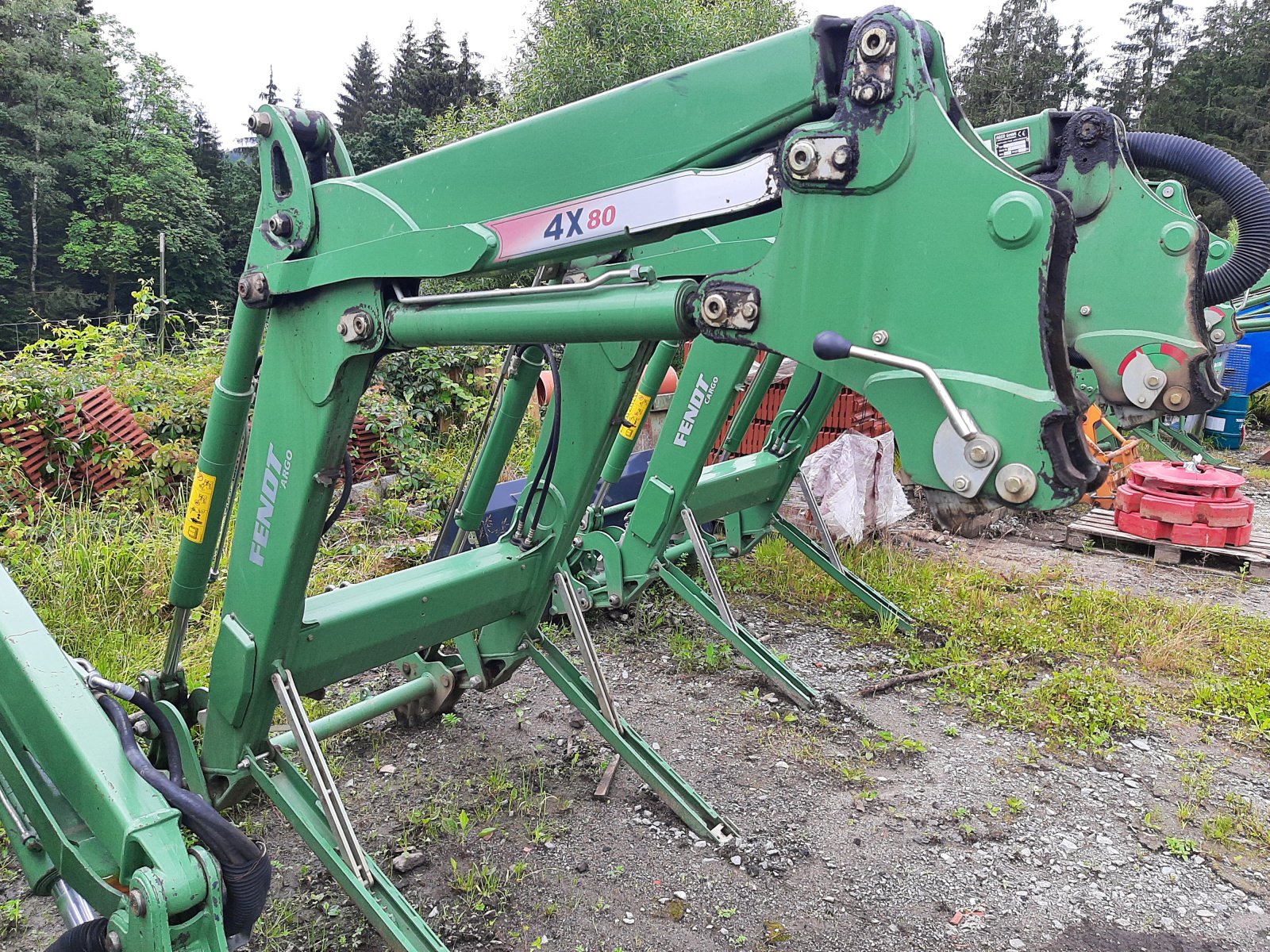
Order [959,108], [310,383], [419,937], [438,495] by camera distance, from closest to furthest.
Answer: [959,108] → [310,383] → [419,937] → [438,495]

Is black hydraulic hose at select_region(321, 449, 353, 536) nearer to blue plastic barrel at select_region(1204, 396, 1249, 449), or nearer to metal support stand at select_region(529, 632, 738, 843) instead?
metal support stand at select_region(529, 632, 738, 843)

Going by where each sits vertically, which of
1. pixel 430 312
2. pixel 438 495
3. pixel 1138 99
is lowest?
pixel 438 495

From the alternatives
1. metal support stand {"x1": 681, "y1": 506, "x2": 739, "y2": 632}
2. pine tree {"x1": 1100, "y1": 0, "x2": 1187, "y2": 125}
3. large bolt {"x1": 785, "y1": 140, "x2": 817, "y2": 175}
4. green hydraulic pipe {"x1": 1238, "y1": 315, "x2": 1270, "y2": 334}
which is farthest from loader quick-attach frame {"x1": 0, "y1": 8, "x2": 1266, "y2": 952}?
pine tree {"x1": 1100, "y1": 0, "x2": 1187, "y2": 125}

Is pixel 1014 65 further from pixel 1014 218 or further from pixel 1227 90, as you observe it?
pixel 1014 218

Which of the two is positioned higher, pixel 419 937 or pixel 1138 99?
pixel 1138 99

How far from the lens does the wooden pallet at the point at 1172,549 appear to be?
601 centimetres

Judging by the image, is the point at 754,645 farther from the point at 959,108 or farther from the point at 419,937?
the point at 959,108

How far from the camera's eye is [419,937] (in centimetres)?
221

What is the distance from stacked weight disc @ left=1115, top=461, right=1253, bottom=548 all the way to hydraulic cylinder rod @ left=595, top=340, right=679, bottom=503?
4.32 meters

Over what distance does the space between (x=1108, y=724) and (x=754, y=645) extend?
163 cm

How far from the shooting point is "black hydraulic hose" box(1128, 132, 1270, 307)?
11.3ft

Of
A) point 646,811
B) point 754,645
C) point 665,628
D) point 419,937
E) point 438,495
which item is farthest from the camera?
point 438,495

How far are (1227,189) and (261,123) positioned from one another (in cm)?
362

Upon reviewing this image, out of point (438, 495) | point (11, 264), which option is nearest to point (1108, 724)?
point (438, 495)
